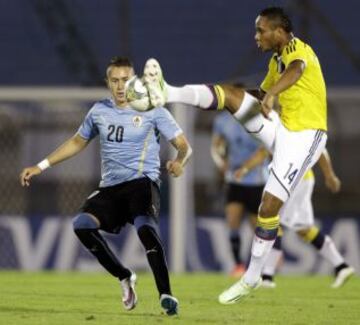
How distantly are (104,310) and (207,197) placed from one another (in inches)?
268

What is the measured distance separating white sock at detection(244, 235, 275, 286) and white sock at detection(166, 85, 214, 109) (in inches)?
43.4

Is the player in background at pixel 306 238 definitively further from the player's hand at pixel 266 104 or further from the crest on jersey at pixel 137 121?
the player's hand at pixel 266 104

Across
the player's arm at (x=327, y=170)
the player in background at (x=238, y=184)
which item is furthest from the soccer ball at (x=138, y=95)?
the player in background at (x=238, y=184)

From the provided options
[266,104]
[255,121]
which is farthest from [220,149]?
[266,104]

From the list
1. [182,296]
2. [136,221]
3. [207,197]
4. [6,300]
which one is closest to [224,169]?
[207,197]

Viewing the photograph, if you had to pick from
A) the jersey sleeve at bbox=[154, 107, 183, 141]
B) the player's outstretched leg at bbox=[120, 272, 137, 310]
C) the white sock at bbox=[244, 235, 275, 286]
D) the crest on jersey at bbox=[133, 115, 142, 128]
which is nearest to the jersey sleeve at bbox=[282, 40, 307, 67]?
the jersey sleeve at bbox=[154, 107, 183, 141]

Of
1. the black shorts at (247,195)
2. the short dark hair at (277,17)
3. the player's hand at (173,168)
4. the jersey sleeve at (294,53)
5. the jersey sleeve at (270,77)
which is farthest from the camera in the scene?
the black shorts at (247,195)

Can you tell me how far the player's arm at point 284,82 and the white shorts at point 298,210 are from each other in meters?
3.76

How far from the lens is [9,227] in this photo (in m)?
15.6

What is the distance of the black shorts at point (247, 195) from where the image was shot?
1378cm

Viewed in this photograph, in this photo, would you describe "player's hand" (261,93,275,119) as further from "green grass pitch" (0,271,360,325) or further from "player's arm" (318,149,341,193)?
"player's arm" (318,149,341,193)

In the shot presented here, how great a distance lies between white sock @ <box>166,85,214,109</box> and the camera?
855 cm

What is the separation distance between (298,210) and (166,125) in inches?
149

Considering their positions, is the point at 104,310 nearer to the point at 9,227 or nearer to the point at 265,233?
the point at 265,233
